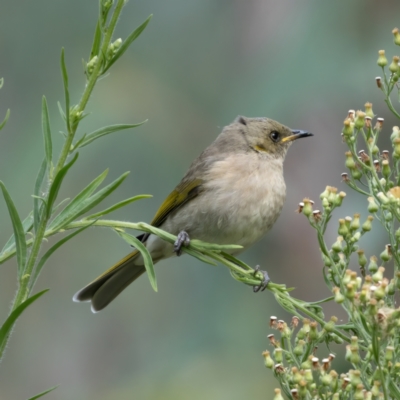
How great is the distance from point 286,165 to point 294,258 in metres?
0.87

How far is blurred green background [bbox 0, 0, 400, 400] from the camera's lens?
20.4ft

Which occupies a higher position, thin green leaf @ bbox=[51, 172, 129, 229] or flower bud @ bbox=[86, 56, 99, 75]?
flower bud @ bbox=[86, 56, 99, 75]

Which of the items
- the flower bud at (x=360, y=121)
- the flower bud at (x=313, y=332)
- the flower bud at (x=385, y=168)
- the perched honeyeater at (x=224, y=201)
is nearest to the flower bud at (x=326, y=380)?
the flower bud at (x=313, y=332)

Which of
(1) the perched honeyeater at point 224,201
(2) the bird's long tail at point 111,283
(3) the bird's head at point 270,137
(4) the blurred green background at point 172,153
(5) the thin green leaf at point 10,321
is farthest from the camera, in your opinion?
(4) the blurred green background at point 172,153

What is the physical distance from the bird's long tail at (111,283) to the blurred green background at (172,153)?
179cm

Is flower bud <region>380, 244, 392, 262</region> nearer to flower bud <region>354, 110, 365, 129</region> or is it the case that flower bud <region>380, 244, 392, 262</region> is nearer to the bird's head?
flower bud <region>354, 110, 365, 129</region>

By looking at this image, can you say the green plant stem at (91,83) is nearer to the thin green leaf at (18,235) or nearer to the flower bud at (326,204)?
the thin green leaf at (18,235)

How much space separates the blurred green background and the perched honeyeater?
1.33 m

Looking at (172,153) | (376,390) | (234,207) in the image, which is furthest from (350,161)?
(172,153)

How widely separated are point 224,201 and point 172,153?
272 cm

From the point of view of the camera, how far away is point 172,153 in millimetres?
6793

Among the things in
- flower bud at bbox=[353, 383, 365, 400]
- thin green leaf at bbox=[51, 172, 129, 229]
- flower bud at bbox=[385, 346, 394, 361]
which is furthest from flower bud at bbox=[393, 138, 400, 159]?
thin green leaf at bbox=[51, 172, 129, 229]

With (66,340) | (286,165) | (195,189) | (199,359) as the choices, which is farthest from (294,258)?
(195,189)

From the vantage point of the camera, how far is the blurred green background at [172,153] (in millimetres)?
6227
